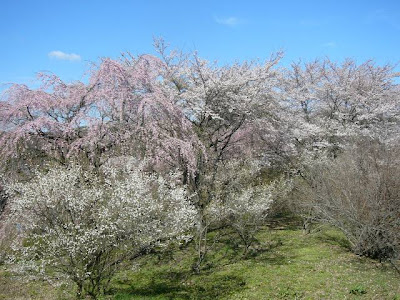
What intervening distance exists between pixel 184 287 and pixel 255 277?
92.0 inches

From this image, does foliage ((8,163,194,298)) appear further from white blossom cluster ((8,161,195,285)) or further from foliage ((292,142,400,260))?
foliage ((292,142,400,260))

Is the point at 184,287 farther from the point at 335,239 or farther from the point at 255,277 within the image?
the point at 335,239

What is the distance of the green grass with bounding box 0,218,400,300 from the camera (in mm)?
9500

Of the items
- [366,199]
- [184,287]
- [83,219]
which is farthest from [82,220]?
[366,199]

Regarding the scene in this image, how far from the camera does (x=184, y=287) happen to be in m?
10.4

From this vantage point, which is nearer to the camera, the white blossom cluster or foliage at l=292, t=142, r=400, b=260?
the white blossom cluster

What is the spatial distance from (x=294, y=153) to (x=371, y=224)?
796cm

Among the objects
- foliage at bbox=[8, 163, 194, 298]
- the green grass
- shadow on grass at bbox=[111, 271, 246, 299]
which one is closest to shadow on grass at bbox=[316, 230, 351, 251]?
the green grass

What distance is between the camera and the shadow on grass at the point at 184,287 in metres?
9.72

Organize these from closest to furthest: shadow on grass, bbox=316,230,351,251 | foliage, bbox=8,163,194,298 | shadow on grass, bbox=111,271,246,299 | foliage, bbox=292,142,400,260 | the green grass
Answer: foliage, bbox=8,163,194,298 → the green grass → shadow on grass, bbox=111,271,246,299 → foliage, bbox=292,142,400,260 → shadow on grass, bbox=316,230,351,251

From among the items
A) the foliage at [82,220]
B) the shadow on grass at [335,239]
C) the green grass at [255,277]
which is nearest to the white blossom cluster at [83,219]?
the foliage at [82,220]

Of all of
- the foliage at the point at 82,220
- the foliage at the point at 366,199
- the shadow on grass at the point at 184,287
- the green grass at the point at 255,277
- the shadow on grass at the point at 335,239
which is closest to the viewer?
the foliage at the point at 82,220

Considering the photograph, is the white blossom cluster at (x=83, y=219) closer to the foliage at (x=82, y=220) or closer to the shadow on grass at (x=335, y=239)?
the foliage at (x=82, y=220)

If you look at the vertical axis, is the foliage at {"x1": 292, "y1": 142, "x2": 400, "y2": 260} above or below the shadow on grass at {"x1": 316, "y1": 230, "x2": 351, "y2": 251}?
above
